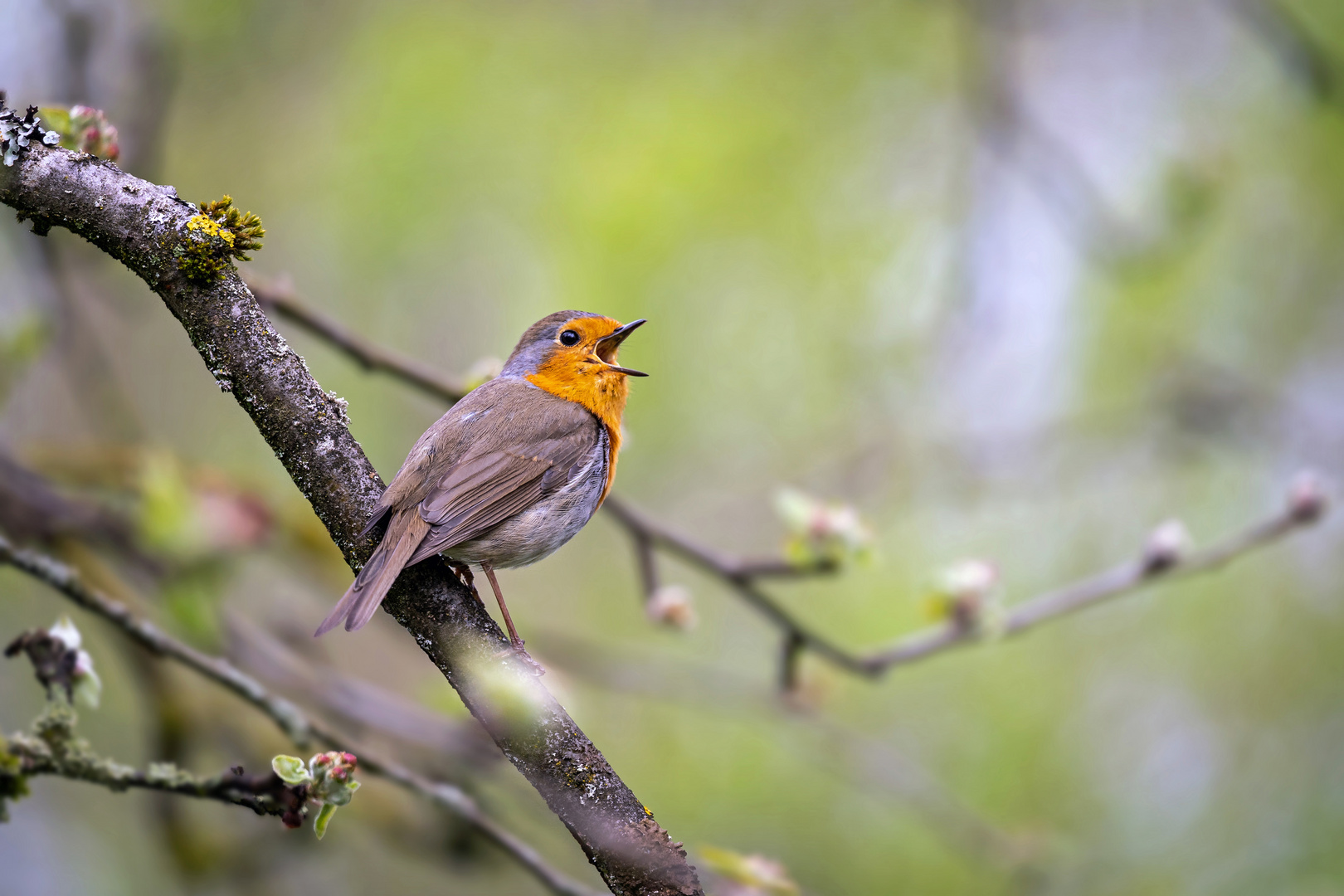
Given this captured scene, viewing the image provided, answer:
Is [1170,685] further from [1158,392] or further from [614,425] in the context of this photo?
[614,425]

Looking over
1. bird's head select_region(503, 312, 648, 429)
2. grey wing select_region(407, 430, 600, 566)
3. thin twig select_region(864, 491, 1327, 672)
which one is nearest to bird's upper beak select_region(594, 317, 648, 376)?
bird's head select_region(503, 312, 648, 429)

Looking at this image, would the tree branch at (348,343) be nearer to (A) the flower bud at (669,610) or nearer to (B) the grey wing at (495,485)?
(B) the grey wing at (495,485)

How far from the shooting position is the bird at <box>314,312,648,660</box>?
7.98 ft

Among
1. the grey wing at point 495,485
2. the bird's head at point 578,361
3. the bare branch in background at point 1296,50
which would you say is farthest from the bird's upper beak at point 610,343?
the bare branch in background at point 1296,50

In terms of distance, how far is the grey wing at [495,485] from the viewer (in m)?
2.66

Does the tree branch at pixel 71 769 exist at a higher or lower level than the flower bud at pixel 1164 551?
lower

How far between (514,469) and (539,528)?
195 mm

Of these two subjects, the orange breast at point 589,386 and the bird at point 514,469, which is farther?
the orange breast at point 589,386

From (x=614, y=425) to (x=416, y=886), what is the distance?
490 cm

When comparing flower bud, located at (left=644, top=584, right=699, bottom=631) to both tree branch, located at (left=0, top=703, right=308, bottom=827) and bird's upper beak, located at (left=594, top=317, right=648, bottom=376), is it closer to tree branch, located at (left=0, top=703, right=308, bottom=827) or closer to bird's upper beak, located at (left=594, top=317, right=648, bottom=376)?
bird's upper beak, located at (left=594, top=317, right=648, bottom=376)

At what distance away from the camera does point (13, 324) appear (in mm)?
3764

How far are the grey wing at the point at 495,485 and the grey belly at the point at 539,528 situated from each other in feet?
0.10

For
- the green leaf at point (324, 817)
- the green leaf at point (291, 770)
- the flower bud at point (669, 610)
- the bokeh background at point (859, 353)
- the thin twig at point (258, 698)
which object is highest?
the bokeh background at point (859, 353)

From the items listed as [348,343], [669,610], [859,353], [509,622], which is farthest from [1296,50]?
[509,622]
